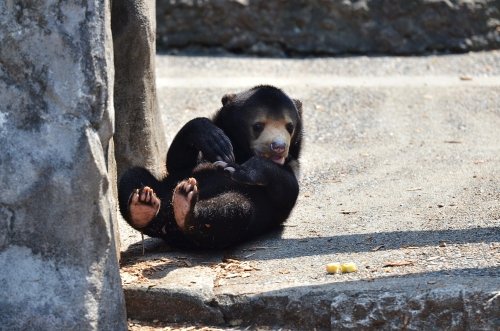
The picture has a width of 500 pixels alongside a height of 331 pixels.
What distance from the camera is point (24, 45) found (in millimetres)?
4559

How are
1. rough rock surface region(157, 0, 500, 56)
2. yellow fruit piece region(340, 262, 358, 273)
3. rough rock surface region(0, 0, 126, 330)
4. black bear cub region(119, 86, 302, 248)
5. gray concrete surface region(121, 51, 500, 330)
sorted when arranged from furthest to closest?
rough rock surface region(157, 0, 500, 56) < black bear cub region(119, 86, 302, 248) < yellow fruit piece region(340, 262, 358, 273) < gray concrete surface region(121, 51, 500, 330) < rough rock surface region(0, 0, 126, 330)

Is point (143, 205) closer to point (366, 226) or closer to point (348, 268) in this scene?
point (348, 268)

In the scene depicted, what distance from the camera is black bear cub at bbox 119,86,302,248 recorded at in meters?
5.73

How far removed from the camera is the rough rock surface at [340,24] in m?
12.1

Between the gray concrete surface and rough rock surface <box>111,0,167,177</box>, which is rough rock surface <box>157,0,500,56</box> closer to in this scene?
the gray concrete surface

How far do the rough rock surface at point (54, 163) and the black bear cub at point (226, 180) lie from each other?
1.05 metres

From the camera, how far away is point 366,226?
6.29m

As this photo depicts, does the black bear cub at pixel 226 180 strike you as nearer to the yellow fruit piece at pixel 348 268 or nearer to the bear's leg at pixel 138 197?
the bear's leg at pixel 138 197

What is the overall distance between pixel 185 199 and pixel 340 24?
23.1 ft

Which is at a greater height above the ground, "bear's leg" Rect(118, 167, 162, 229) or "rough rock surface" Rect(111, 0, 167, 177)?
"rough rock surface" Rect(111, 0, 167, 177)

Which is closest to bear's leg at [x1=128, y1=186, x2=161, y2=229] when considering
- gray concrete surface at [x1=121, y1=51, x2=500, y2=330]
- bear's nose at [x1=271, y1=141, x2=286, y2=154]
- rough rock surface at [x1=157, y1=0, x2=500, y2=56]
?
gray concrete surface at [x1=121, y1=51, x2=500, y2=330]

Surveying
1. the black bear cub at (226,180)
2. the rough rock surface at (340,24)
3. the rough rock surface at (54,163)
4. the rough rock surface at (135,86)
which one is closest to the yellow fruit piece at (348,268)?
the black bear cub at (226,180)

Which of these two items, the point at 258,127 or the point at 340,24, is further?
the point at 340,24

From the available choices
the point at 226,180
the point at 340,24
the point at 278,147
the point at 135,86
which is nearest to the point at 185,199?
the point at 226,180
